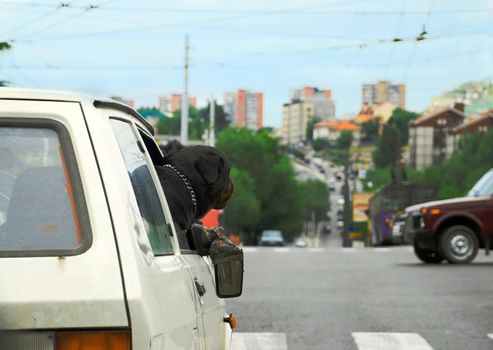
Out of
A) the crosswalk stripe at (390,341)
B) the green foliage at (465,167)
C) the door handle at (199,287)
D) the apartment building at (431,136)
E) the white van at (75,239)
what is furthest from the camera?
the apartment building at (431,136)

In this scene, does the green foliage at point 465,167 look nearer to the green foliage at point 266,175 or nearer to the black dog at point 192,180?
the green foliage at point 266,175

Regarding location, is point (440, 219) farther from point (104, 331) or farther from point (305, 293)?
point (104, 331)

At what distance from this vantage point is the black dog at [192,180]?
5.21m

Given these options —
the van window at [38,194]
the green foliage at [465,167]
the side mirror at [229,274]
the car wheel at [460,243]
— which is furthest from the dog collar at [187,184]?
the green foliage at [465,167]

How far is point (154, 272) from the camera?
3.94 meters

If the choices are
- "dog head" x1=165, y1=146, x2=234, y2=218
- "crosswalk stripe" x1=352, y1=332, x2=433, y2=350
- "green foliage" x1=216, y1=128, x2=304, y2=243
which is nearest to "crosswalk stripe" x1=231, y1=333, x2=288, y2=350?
"crosswalk stripe" x1=352, y1=332, x2=433, y2=350

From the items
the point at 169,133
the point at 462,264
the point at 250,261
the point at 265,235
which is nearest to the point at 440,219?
the point at 462,264

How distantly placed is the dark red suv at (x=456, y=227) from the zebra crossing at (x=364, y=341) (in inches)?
543

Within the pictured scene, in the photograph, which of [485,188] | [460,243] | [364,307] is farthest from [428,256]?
[364,307]

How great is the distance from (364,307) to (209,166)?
10.3 m

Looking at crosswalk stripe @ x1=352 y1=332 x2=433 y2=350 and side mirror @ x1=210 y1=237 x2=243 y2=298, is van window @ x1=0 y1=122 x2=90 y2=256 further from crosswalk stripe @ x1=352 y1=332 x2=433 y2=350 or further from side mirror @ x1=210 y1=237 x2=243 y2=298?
crosswalk stripe @ x1=352 y1=332 x2=433 y2=350

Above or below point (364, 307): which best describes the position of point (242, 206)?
below

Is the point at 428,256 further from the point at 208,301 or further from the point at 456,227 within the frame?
the point at 208,301

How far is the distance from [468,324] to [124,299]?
10316 millimetres
